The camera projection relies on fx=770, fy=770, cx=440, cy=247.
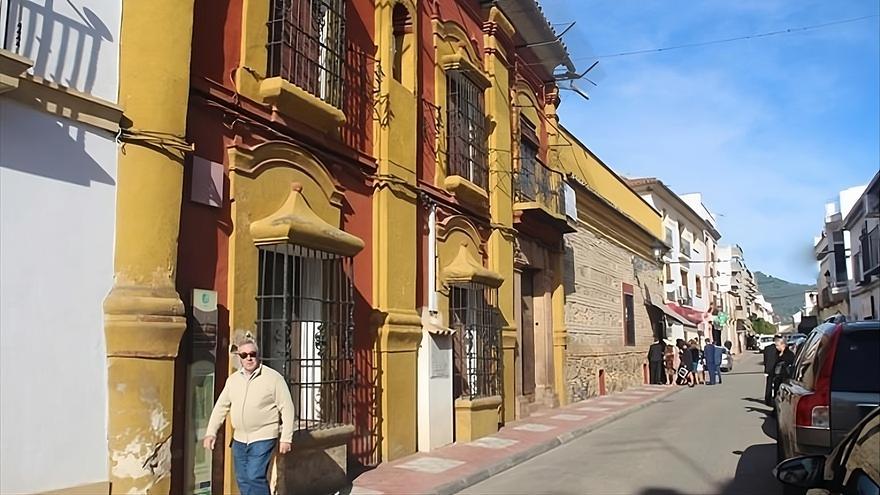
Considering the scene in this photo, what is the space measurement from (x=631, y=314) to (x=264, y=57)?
18.8 m

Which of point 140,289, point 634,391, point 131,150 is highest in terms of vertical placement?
point 131,150

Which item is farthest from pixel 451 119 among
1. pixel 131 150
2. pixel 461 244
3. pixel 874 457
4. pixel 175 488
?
pixel 874 457

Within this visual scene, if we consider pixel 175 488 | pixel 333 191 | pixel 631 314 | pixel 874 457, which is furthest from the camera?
pixel 631 314

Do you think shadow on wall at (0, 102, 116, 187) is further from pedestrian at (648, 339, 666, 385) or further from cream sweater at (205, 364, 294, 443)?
pedestrian at (648, 339, 666, 385)

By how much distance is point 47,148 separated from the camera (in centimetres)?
586

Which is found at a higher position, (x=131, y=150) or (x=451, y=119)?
(x=451, y=119)

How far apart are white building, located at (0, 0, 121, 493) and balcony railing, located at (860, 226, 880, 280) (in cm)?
3082

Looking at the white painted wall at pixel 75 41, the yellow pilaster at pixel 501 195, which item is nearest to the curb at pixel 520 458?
the yellow pilaster at pixel 501 195

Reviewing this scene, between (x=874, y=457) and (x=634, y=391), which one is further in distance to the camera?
(x=634, y=391)

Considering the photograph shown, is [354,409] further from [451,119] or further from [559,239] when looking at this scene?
[559,239]

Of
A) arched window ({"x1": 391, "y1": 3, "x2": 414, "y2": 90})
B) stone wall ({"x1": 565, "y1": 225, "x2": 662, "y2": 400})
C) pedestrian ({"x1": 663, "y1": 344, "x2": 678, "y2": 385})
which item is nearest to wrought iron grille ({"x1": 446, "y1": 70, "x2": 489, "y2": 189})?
arched window ({"x1": 391, "y1": 3, "x2": 414, "y2": 90})

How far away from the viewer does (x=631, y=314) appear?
2477 cm

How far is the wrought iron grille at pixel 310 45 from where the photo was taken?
870cm

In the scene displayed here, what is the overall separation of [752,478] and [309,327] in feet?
18.2
